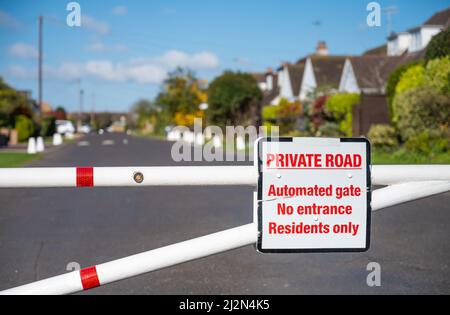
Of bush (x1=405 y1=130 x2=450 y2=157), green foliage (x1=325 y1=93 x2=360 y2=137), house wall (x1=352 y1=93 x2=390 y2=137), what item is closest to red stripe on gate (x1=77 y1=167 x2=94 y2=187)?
bush (x1=405 y1=130 x2=450 y2=157)

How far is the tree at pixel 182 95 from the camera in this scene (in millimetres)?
63125

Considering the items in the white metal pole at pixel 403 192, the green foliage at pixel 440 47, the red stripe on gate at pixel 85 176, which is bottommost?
the white metal pole at pixel 403 192

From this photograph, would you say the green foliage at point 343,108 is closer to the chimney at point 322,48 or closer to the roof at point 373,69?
the roof at point 373,69

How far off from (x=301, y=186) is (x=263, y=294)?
1.67m

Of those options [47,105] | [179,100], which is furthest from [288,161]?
[47,105]

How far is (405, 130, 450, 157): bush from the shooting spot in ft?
57.3

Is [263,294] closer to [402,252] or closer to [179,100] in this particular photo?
[402,252]

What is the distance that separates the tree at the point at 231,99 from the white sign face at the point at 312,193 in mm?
48027

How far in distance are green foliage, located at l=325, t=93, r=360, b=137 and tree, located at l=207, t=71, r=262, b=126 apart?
68.5 ft

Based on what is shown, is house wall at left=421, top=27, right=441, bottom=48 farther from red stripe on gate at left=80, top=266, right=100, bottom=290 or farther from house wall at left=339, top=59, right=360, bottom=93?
red stripe on gate at left=80, top=266, right=100, bottom=290

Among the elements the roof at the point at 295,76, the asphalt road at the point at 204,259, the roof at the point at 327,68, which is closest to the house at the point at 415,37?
the roof at the point at 327,68

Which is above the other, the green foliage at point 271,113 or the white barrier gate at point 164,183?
the green foliage at point 271,113

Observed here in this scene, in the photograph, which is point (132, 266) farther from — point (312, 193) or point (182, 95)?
point (182, 95)
